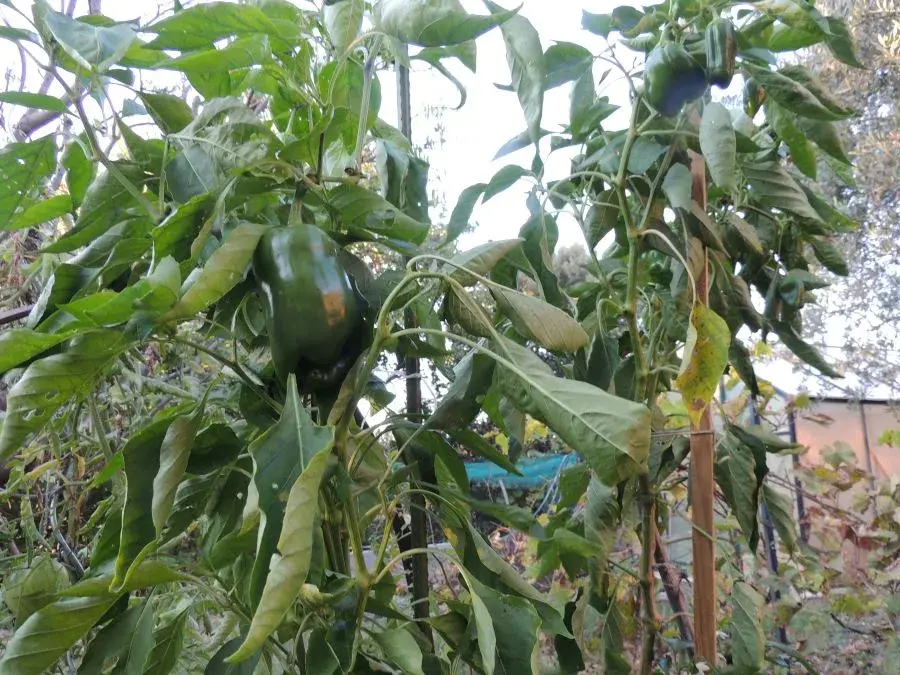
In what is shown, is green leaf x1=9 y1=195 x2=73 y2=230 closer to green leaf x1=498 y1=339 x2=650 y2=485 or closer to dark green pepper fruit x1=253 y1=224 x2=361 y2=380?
dark green pepper fruit x1=253 y1=224 x2=361 y2=380

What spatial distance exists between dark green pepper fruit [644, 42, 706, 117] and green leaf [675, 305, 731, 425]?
195mm

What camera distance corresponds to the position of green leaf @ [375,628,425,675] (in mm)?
519

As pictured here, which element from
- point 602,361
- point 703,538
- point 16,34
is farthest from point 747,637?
point 16,34

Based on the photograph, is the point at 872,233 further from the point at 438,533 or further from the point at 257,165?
the point at 257,165

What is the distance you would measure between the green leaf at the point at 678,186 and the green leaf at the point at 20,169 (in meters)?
0.57

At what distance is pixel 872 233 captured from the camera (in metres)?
2.37

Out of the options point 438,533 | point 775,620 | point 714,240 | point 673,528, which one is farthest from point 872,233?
point 714,240

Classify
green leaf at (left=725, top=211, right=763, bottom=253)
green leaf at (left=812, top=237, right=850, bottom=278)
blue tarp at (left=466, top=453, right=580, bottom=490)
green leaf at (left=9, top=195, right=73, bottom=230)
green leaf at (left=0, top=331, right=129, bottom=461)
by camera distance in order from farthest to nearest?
blue tarp at (left=466, top=453, right=580, bottom=490) < green leaf at (left=812, top=237, right=850, bottom=278) < green leaf at (left=725, top=211, right=763, bottom=253) < green leaf at (left=9, top=195, right=73, bottom=230) < green leaf at (left=0, top=331, right=129, bottom=461)

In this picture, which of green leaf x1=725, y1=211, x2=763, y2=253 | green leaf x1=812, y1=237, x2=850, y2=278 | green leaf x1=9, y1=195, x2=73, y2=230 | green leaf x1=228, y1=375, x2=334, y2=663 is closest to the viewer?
green leaf x1=228, y1=375, x2=334, y2=663

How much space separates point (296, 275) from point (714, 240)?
432 millimetres

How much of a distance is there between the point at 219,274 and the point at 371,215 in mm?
172

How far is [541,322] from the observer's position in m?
0.55

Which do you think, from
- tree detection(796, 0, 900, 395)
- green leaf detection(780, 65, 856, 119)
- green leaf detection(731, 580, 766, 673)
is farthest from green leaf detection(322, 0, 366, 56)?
tree detection(796, 0, 900, 395)

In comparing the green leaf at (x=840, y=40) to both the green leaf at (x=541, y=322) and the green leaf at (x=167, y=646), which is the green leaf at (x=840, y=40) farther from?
the green leaf at (x=167, y=646)
